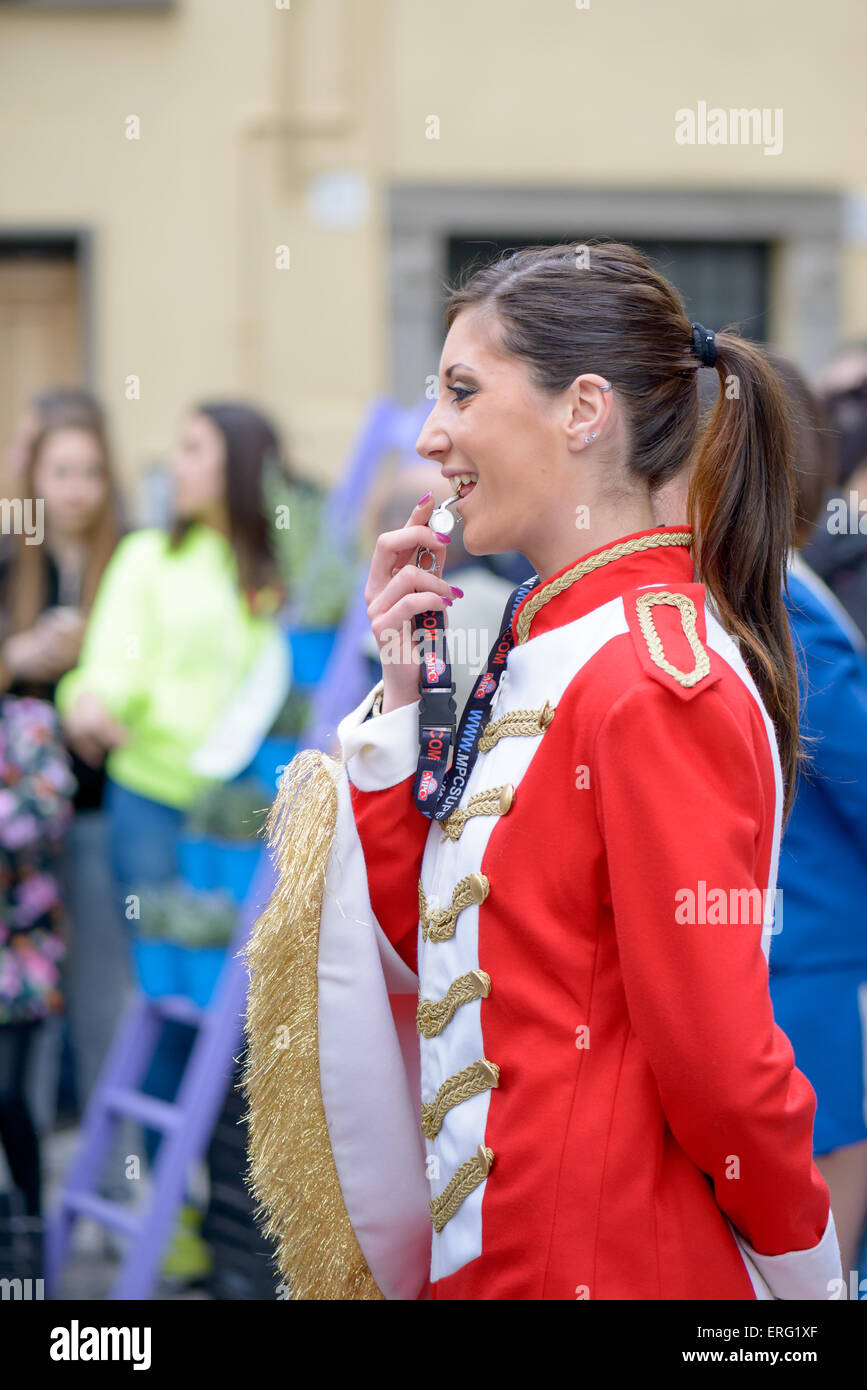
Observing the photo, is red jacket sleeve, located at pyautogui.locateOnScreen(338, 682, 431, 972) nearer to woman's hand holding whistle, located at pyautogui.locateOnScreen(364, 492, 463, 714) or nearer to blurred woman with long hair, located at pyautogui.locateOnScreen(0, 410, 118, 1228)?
woman's hand holding whistle, located at pyautogui.locateOnScreen(364, 492, 463, 714)

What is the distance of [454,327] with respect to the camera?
1.64 meters

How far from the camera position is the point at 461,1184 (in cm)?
153

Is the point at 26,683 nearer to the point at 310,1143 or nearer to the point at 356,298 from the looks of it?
the point at 310,1143

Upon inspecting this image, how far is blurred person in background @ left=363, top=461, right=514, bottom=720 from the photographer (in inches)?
107

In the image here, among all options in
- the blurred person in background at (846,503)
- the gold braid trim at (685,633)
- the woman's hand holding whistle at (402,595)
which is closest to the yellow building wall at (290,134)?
the blurred person in background at (846,503)

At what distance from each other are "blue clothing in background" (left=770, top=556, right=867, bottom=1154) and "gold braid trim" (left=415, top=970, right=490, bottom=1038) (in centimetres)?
86

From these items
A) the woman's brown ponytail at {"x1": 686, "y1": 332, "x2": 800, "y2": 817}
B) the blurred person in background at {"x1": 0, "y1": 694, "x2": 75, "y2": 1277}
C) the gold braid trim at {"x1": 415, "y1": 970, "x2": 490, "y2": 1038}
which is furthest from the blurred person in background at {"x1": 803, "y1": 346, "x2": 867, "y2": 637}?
the blurred person in background at {"x1": 0, "y1": 694, "x2": 75, "y2": 1277}

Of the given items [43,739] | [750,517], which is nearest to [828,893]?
[750,517]

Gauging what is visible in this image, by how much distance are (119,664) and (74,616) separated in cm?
38

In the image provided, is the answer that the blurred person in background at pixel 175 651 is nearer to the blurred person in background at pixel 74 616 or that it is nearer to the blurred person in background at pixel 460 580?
the blurred person in background at pixel 74 616

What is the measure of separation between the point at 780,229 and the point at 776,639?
662 centimetres

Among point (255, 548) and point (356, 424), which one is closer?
point (255, 548)

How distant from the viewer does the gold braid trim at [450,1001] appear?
1518mm
